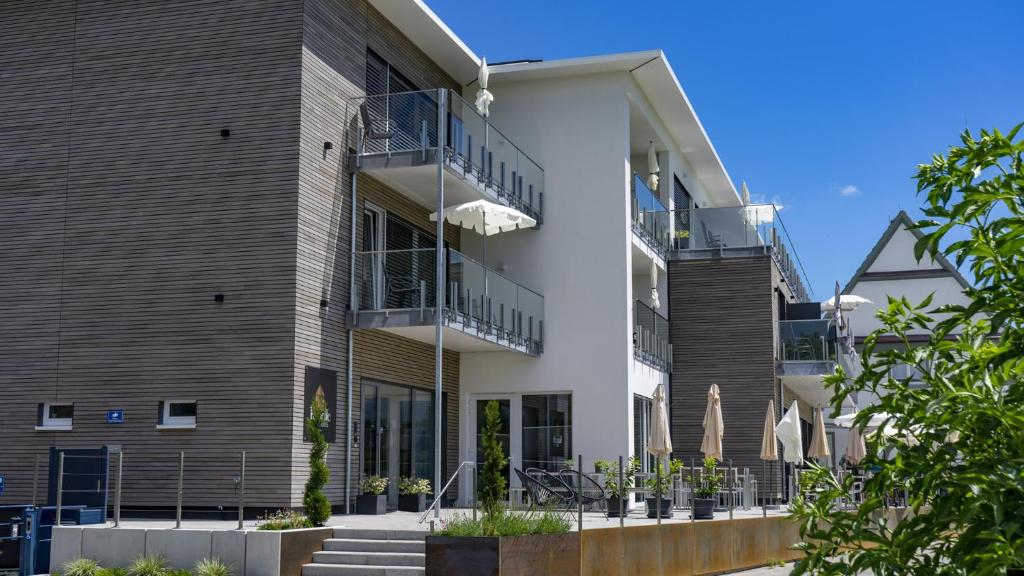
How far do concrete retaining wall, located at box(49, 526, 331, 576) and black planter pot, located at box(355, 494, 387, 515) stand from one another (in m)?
3.55

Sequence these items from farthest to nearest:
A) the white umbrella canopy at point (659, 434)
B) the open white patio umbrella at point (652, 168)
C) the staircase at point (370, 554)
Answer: the open white patio umbrella at point (652, 168)
the white umbrella canopy at point (659, 434)
the staircase at point (370, 554)

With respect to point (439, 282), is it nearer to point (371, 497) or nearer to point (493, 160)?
point (371, 497)

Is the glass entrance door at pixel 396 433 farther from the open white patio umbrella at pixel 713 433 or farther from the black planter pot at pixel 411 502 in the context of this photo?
the open white patio umbrella at pixel 713 433

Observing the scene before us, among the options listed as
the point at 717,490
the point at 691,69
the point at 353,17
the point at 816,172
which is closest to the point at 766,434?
the point at 717,490

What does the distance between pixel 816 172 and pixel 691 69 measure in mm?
25897

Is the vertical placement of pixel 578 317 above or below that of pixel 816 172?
below

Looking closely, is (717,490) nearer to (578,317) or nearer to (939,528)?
(578,317)

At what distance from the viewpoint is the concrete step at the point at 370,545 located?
13.0m

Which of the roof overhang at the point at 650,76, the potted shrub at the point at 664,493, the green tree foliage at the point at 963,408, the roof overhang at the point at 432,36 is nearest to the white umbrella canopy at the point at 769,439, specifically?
the potted shrub at the point at 664,493

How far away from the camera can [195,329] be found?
1623cm

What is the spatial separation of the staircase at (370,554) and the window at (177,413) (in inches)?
152

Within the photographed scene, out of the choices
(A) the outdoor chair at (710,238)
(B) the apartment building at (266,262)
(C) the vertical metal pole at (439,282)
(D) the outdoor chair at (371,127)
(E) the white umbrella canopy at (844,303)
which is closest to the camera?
(B) the apartment building at (266,262)

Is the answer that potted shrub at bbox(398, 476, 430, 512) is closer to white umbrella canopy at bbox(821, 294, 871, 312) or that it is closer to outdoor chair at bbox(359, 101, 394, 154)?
outdoor chair at bbox(359, 101, 394, 154)

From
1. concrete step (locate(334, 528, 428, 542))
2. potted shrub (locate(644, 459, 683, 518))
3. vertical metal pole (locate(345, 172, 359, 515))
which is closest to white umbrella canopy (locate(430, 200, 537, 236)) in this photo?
vertical metal pole (locate(345, 172, 359, 515))
